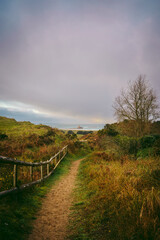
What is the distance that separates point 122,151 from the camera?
10.7 m

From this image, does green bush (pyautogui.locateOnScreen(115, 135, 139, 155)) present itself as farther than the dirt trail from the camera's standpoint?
Yes

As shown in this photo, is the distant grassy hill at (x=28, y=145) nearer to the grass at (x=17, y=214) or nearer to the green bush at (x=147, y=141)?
the grass at (x=17, y=214)

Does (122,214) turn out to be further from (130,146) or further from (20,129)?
(20,129)

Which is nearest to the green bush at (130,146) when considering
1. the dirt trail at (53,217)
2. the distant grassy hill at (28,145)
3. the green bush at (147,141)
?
the green bush at (147,141)

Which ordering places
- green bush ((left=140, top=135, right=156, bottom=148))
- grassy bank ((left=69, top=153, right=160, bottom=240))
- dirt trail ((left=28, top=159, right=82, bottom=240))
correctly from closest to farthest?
grassy bank ((left=69, top=153, right=160, bottom=240)), dirt trail ((left=28, top=159, right=82, bottom=240)), green bush ((left=140, top=135, right=156, bottom=148))

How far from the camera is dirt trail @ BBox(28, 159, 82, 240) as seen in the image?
3.19m

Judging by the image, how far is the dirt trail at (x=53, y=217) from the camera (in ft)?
10.5

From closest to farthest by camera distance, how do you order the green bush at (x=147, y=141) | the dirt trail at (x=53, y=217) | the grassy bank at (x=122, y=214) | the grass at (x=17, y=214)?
the grassy bank at (x=122, y=214)
the grass at (x=17, y=214)
the dirt trail at (x=53, y=217)
the green bush at (x=147, y=141)

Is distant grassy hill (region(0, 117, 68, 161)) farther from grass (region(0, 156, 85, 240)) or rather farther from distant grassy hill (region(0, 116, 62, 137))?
grass (region(0, 156, 85, 240))

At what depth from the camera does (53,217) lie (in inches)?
163

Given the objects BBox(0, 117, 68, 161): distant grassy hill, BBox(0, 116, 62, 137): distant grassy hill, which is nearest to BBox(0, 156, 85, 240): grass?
BBox(0, 117, 68, 161): distant grassy hill

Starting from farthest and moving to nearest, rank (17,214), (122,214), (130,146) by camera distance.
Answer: (130,146) < (17,214) < (122,214)

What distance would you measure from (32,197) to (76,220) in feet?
7.62

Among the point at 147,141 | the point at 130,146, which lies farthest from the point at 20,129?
the point at 147,141
